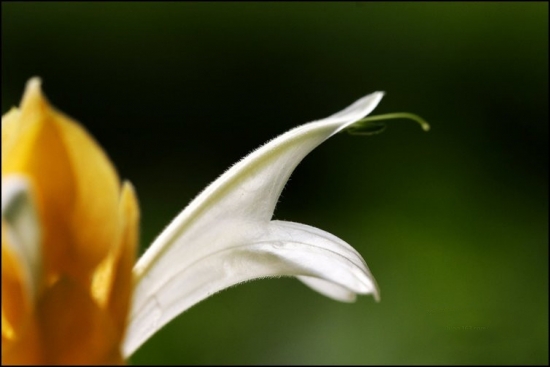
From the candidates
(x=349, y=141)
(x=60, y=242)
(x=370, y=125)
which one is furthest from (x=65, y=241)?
(x=349, y=141)

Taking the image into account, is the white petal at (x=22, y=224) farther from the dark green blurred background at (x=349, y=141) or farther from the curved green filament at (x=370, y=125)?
the dark green blurred background at (x=349, y=141)

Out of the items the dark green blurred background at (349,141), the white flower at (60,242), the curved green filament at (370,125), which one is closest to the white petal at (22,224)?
the white flower at (60,242)

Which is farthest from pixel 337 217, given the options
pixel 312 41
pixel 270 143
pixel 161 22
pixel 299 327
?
pixel 270 143

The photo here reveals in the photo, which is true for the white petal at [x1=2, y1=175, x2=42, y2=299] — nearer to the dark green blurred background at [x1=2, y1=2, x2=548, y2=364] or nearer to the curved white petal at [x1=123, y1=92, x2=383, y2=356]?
the curved white petal at [x1=123, y1=92, x2=383, y2=356]

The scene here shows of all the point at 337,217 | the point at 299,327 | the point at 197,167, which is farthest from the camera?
the point at 197,167

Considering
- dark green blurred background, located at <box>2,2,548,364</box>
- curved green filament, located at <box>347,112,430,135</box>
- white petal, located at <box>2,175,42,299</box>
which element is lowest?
dark green blurred background, located at <box>2,2,548,364</box>

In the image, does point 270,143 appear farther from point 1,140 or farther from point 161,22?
point 161,22

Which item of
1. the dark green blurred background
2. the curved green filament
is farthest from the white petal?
the dark green blurred background
